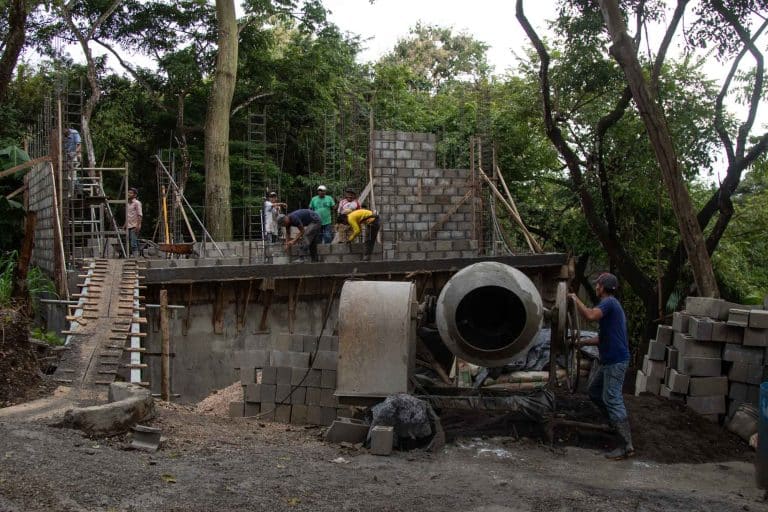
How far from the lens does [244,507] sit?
5.37 meters

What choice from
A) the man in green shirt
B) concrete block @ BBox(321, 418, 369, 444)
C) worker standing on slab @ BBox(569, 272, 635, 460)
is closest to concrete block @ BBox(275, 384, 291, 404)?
concrete block @ BBox(321, 418, 369, 444)

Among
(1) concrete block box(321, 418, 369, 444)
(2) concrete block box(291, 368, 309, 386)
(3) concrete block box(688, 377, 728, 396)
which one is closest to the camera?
(1) concrete block box(321, 418, 369, 444)

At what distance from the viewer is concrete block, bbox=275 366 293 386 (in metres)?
9.76

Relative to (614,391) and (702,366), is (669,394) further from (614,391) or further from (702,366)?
(614,391)

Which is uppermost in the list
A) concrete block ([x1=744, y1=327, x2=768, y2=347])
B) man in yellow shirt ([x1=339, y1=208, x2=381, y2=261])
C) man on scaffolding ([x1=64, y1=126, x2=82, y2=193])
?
man on scaffolding ([x1=64, y1=126, x2=82, y2=193])

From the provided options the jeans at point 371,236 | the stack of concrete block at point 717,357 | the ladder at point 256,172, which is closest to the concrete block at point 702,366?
the stack of concrete block at point 717,357

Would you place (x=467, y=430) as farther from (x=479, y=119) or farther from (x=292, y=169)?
(x=292, y=169)

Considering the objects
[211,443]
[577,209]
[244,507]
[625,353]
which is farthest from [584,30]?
[244,507]

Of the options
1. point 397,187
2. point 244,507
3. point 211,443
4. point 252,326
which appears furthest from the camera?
point 397,187

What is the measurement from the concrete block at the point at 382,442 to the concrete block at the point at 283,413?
2698 mm

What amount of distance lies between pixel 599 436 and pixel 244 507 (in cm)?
411

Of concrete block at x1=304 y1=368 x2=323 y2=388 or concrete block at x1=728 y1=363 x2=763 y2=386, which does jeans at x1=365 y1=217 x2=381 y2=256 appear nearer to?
concrete block at x1=304 y1=368 x2=323 y2=388

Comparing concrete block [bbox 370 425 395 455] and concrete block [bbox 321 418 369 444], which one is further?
concrete block [bbox 321 418 369 444]

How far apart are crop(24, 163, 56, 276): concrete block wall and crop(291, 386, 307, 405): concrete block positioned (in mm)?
7546
